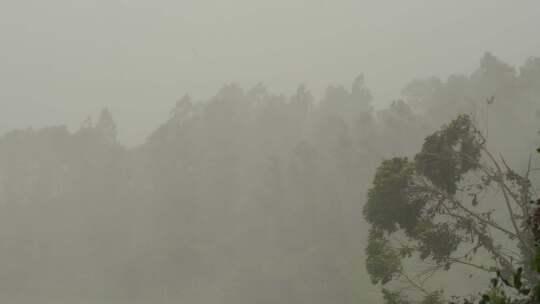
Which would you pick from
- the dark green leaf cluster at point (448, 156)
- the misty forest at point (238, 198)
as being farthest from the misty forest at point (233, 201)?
the dark green leaf cluster at point (448, 156)

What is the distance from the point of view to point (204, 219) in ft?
136

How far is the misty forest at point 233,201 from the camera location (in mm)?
34188

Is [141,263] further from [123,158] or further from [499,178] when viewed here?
[499,178]

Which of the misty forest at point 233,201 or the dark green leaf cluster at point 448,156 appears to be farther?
the misty forest at point 233,201

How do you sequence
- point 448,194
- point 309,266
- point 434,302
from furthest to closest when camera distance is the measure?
point 309,266 → point 448,194 → point 434,302

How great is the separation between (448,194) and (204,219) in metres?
30.0

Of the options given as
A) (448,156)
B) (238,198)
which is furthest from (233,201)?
(448,156)

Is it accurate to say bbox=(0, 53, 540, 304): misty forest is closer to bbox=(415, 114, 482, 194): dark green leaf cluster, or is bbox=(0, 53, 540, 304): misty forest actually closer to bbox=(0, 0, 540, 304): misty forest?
bbox=(0, 0, 540, 304): misty forest

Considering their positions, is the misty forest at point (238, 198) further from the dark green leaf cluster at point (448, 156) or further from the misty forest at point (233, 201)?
the dark green leaf cluster at point (448, 156)

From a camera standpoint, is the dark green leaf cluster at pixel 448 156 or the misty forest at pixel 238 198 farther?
the misty forest at pixel 238 198

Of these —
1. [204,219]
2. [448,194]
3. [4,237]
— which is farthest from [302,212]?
[4,237]

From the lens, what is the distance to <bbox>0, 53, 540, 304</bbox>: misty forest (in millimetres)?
34188

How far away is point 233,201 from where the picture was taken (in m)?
43.5

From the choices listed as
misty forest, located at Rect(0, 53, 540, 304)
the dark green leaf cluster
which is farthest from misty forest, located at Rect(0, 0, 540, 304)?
the dark green leaf cluster
